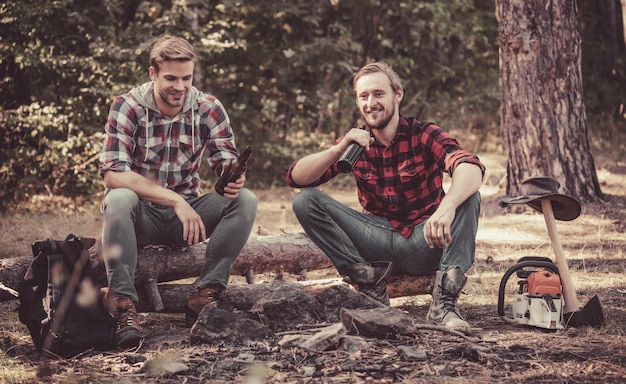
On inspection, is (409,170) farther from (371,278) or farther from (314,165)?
(371,278)

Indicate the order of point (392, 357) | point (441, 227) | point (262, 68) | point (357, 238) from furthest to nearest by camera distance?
point (262, 68), point (357, 238), point (441, 227), point (392, 357)

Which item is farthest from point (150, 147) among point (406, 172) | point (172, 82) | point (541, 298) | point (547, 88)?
point (547, 88)

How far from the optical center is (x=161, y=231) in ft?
15.1

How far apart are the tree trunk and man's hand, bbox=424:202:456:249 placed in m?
3.80

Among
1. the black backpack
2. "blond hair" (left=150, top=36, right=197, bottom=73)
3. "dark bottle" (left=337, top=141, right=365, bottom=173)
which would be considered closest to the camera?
the black backpack

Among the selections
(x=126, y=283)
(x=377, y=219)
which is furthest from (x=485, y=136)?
(x=126, y=283)

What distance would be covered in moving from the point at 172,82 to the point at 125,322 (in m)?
1.39

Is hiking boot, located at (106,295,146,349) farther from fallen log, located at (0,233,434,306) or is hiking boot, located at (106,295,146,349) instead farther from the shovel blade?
the shovel blade

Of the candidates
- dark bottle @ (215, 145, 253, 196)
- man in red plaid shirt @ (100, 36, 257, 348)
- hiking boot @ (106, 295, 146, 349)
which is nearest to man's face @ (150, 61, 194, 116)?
man in red plaid shirt @ (100, 36, 257, 348)

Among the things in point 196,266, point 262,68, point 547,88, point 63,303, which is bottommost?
point 63,303

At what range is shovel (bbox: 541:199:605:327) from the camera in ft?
13.7

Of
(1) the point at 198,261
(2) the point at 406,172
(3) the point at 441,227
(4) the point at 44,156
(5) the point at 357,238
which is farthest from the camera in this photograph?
(4) the point at 44,156

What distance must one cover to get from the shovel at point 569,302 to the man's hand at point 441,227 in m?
0.57

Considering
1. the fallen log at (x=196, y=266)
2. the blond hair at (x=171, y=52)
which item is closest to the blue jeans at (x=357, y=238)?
the fallen log at (x=196, y=266)
